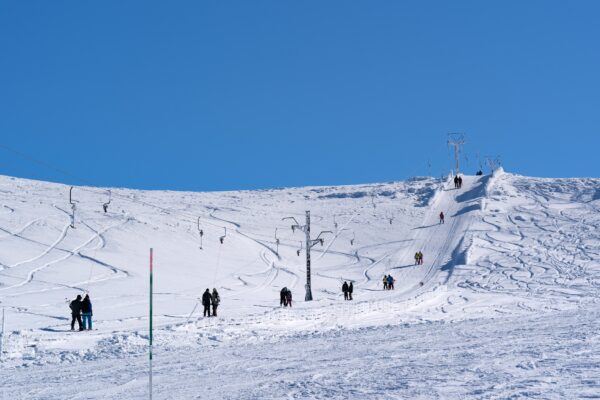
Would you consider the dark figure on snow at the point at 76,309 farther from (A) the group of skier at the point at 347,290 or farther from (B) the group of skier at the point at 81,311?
(A) the group of skier at the point at 347,290

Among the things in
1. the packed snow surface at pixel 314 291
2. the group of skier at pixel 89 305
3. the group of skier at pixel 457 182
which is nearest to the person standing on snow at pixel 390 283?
the packed snow surface at pixel 314 291

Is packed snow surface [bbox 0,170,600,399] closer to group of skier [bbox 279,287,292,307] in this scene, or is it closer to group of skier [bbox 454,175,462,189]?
group of skier [bbox 454,175,462,189]

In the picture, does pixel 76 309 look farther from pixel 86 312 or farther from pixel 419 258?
pixel 419 258

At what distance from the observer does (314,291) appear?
43.6m

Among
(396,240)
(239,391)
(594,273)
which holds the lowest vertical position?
(239,391)

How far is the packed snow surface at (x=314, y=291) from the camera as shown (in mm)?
13609

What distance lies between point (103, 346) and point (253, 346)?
4.01 meters

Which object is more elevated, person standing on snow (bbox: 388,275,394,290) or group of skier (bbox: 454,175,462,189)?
group of skier (bbox: 454,175,462,189)

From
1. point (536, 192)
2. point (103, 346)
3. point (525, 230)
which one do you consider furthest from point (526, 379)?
point (536, 192)

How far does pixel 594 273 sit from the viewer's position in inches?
1655

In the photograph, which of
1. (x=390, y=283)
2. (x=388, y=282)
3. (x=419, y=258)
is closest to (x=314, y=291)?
(x=388, y=282)

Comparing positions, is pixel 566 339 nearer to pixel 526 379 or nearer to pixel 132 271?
pixel 526 379

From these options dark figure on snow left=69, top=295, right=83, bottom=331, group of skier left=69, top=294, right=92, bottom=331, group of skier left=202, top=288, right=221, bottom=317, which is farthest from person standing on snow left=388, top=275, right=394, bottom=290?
dark figure on snow left=69, top=295, right=83, bottom=331

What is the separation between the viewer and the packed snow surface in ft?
44.7
